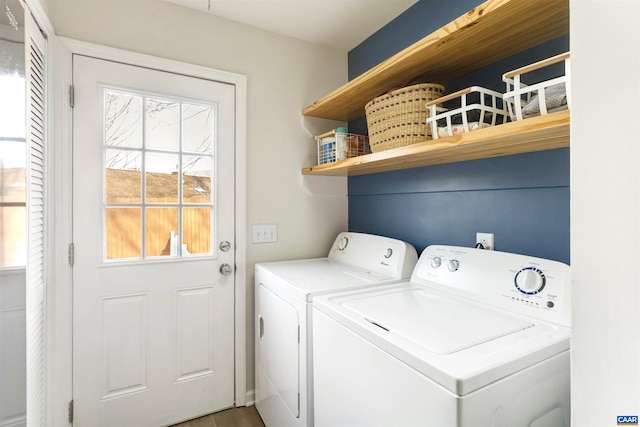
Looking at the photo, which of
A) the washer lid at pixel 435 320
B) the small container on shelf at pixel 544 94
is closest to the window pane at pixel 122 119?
the washer lid at pixel 435 320

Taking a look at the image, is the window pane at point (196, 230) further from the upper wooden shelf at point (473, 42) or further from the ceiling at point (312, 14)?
the ceiling at point (312, 14)

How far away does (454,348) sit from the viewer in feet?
2.70

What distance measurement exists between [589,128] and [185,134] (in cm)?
183

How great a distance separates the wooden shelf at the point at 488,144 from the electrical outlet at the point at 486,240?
35 centimetres

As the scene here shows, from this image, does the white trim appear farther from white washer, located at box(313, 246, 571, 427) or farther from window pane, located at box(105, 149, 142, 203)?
white washer, located at box(313, 246, 571, 427)

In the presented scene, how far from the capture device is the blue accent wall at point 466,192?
1.20 m

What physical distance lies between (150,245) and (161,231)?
0.09 m

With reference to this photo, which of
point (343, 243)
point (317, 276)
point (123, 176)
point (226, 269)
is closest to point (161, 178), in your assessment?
point (123, 176)

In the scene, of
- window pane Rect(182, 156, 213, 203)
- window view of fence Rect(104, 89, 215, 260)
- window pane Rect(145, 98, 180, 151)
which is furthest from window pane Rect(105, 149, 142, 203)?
window pane Rect(182, 156, 213, 203)

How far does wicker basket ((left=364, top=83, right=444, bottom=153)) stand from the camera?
131cm

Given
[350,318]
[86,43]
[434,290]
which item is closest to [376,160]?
[434,290]

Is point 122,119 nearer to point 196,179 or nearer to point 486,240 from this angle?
point 196,179

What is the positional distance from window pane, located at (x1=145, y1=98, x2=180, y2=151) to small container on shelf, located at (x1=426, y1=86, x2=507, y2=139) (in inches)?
54.0

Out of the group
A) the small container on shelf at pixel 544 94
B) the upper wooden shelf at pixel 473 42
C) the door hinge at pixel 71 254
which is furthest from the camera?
the door hinge at pixel 71 254
